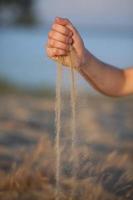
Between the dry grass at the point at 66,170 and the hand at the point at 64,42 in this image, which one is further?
the dry grass at the point at 66,170

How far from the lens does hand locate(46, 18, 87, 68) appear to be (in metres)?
1.56

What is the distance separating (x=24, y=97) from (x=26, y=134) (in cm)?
278

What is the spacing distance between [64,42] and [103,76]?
0.31m

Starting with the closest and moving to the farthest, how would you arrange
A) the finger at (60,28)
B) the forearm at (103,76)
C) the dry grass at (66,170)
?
the finger at (60,28) < the forearm at (103,76) < the dry grass at (66,170)

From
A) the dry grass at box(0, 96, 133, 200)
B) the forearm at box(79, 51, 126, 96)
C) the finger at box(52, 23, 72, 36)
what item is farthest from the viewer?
the dry grass at box(0, 96, 133, 200)

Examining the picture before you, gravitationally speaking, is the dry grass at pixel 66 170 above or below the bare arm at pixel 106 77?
below

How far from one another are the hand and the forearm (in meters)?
0.08

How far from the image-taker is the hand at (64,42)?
156cm

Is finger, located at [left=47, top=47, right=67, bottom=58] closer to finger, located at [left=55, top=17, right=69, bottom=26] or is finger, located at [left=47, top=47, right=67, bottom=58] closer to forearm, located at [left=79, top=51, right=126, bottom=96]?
finger, located at [left=55, top=17, right=69, bottom=26]

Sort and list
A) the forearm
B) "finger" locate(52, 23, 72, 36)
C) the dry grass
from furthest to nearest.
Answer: the dry grass < the forearm < "finger" locate(52, 23, 72, 36)

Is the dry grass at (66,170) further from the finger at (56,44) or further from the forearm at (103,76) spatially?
the finger at (56,44)

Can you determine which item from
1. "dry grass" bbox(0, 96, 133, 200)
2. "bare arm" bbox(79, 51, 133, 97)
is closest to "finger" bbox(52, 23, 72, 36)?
"bare arm" bbox(79, 51, 133, 97)

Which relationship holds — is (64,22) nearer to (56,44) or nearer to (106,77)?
(56,44)

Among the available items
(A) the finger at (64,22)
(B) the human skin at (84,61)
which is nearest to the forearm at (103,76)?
(B) the human skin at (84,61)
